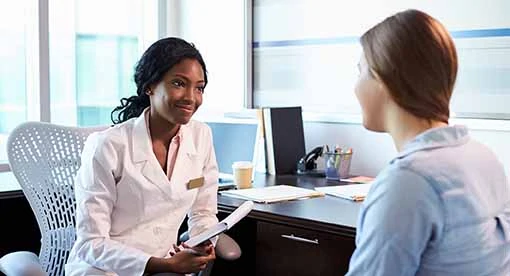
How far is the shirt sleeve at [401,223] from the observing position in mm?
921

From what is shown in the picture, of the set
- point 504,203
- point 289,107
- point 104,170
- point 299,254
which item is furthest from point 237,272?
point 504,203

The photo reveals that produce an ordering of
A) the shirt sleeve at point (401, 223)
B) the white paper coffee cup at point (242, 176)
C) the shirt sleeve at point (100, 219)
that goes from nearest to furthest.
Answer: the shirt sleeve at point (401, 223) < the shirt sleeve at point (100, 219) < the white paper coffee cup at point (242, 176)

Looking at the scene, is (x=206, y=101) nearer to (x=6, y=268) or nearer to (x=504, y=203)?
(x=6, y=268)

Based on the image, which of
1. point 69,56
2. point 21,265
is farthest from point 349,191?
point 69,56

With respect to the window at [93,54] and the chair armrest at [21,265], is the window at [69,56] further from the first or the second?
the chair armrest at [21,265]

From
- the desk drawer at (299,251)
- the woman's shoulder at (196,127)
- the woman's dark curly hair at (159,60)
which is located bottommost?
the desk drawer at (299,251)

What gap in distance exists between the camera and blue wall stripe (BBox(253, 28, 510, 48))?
2.28m

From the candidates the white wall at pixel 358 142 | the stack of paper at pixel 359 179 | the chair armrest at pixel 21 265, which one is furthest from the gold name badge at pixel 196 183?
the white wall at pixel 358 142

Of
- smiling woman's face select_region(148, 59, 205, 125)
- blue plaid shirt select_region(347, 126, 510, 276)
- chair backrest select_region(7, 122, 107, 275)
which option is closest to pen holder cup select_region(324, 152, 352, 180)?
smiling woman's face select_region(148, 59, 205, 125)

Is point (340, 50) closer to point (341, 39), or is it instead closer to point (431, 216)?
point (341, 39)

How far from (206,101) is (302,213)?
59.8 inches

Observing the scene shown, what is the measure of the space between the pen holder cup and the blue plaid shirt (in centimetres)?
157

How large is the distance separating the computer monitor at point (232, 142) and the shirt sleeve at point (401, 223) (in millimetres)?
1797

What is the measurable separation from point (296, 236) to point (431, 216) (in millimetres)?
963
